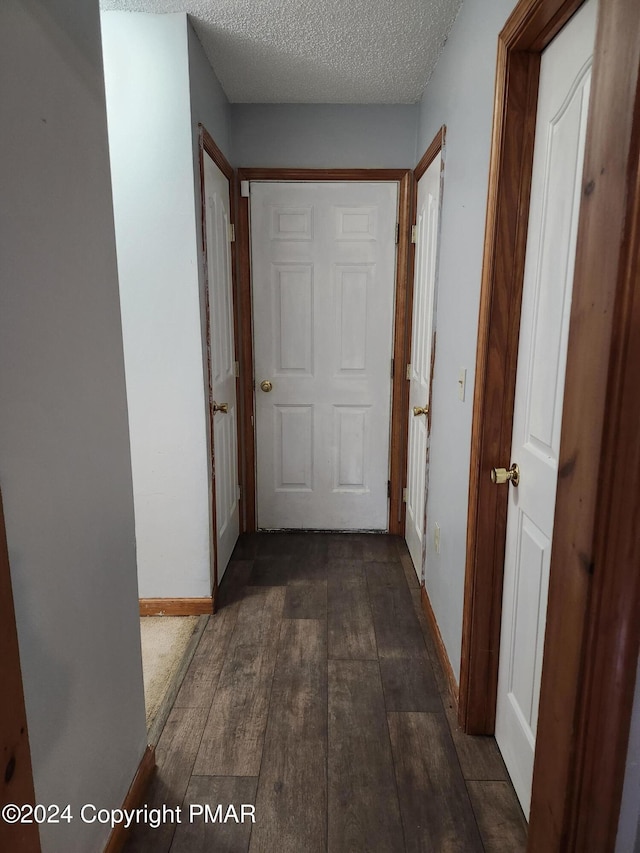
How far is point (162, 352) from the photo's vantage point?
2299mm

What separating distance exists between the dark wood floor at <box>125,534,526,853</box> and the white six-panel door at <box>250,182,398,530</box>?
0.77 metres

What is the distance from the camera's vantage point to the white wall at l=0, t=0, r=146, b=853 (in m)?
0.92

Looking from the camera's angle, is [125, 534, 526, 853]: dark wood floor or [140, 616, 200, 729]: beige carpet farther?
[140, 616, 200, 729]: beige carpet

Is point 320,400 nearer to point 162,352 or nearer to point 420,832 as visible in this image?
point 162,352

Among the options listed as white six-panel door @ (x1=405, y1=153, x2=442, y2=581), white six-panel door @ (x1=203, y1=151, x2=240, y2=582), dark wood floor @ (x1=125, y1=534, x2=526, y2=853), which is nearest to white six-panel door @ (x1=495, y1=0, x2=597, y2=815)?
dark wood floor @ (x1=125, y1=534, x2=526, y2=853)

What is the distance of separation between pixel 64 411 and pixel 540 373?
1100mm

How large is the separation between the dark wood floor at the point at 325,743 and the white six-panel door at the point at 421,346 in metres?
0.45

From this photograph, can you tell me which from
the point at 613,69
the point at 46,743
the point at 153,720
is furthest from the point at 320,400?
the point at 613,69

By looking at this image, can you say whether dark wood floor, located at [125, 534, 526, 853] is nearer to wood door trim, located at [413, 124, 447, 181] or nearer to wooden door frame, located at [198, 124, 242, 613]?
wooden door frame, located at [198, 124, 242, 613]

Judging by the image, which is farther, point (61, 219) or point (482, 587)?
point (482, 587)

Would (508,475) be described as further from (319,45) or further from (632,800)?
(319,45)

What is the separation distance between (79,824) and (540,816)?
0.91m

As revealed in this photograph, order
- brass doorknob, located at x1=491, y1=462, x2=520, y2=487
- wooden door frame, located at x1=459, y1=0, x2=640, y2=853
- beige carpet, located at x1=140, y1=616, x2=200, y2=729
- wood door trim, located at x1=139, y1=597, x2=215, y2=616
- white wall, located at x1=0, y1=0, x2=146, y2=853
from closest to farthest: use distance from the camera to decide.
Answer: wooden door frame, located at x1=459, y1=0, x2=640, y2=853 → white wall, located at x1=0, y1=0, x2=146, y2=853 → brass doorknob, located at x1=491, y1=462, x2=520, y2=487 → beige carpet, located at x1=140, y1=616, x2=200, y2=729 → wood door trim, located at x1=139, y1=597, x2=215, y2=616

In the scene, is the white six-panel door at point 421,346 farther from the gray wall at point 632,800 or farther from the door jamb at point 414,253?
the gray wall at point 632,800
